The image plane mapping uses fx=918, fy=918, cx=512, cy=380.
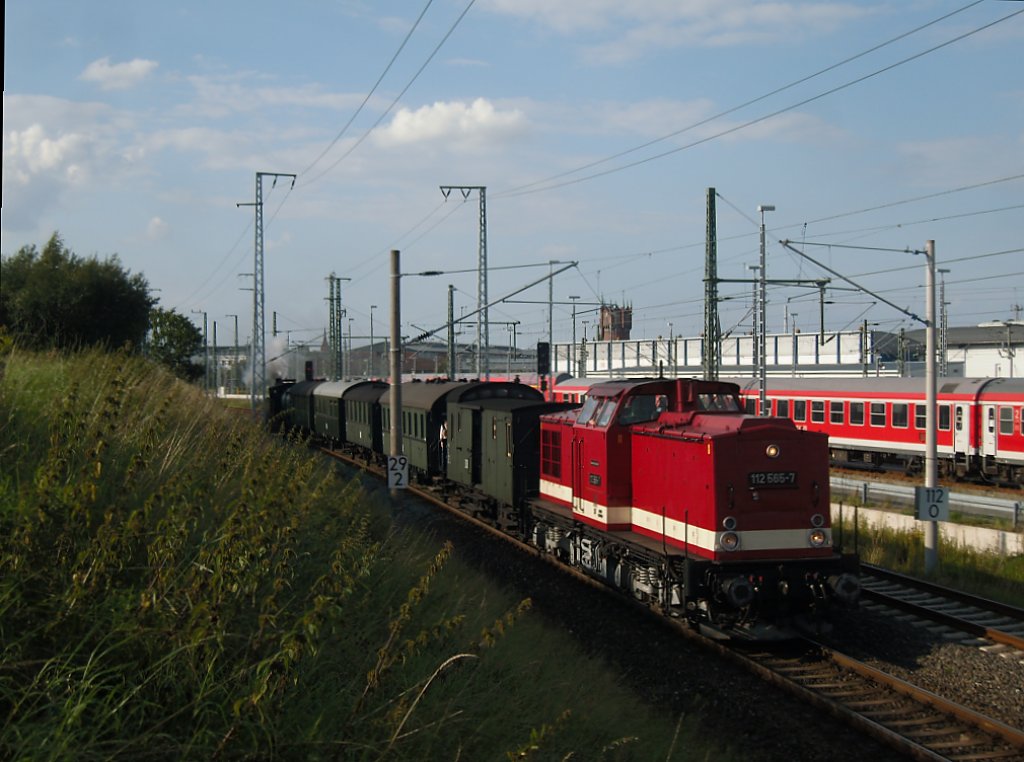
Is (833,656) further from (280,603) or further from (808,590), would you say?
(280,603)

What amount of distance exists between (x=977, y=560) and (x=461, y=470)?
1102cm

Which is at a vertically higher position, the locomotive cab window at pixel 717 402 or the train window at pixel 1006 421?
the locomotive cab window at pixel 717 402

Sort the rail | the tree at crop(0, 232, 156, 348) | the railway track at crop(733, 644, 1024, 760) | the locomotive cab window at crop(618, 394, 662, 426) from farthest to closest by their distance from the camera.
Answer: the tree at crop(0, 232, 156, 348) → the rail → the locomotive cab window at crop(618, 394, 662, 426) → the railway track at crop(733, 644, 1024, 760)

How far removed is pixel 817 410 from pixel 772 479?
2425cm

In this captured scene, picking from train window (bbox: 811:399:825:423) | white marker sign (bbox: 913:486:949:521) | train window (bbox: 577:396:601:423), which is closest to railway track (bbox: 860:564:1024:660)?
white marker sign (bbox: 913:486:949:521)

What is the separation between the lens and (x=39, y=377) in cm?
1068

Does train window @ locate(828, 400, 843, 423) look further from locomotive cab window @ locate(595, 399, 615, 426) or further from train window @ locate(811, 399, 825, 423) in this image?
locomotive cab window @ locate(595, 399, 615, 426)

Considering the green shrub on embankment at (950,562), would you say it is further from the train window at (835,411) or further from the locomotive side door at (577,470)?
the train window at (835,411)

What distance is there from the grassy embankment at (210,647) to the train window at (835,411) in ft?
88.0

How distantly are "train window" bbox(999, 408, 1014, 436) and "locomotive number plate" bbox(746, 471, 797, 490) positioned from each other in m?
20.3

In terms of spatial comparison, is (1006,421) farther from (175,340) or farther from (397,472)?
(175,340)

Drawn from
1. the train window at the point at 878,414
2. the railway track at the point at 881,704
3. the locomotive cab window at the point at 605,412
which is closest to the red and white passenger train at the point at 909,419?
the train window at the point at 878,414

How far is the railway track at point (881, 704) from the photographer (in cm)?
884

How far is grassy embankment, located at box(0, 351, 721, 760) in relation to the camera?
5.13 meters
